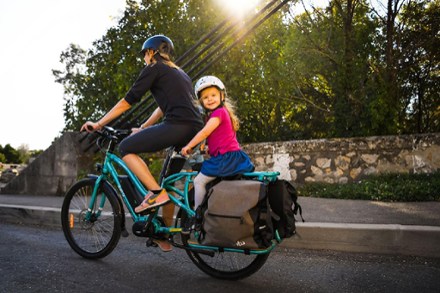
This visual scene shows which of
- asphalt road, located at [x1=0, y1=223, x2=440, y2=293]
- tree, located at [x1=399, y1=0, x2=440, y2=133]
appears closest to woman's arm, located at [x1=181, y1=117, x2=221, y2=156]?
asphalt road, located at [x1=0, y1=223, x2=440, y2=293]

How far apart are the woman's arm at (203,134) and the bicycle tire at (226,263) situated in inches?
23.5

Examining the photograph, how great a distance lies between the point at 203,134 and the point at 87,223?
1632 millimetres

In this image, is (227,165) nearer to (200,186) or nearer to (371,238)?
(200,186)

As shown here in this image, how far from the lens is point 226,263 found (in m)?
3.53

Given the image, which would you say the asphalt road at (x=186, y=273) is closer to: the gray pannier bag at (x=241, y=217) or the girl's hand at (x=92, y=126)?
the gray pannier bag at (x=241, y=217)

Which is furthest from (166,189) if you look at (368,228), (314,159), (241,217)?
(314,159)

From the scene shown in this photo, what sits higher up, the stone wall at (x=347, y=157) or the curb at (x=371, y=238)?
the stone wall at (x=347, y=157)

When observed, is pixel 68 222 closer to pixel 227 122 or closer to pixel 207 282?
pixel 207 282

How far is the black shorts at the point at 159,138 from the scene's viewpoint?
361cm

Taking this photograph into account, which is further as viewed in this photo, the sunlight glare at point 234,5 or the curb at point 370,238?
the sunlight glare at point 234,5

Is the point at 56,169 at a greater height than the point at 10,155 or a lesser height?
lesser

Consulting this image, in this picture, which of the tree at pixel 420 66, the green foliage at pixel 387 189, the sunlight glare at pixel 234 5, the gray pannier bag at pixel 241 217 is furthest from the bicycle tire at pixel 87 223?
the tree at pixel 420 66

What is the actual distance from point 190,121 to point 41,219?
342 cm

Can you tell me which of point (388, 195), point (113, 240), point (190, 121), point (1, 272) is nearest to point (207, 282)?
point (113, 240)
